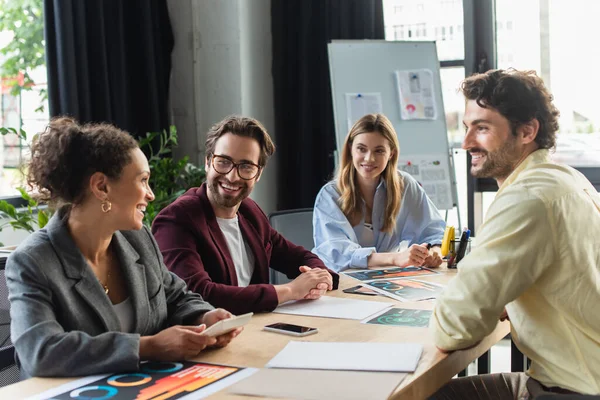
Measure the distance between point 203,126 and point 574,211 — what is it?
333 centimetres

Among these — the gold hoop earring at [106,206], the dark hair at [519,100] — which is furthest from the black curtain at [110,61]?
the dark hair at [519,100]

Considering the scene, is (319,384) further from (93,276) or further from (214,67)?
(214,67)

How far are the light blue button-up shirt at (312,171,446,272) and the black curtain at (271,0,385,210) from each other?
155 cm

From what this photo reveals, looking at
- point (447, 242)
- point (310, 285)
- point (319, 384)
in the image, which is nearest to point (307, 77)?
point (447, 242)

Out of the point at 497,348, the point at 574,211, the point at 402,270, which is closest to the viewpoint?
the point at 574,211

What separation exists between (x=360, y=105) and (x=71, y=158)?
289 centimetres

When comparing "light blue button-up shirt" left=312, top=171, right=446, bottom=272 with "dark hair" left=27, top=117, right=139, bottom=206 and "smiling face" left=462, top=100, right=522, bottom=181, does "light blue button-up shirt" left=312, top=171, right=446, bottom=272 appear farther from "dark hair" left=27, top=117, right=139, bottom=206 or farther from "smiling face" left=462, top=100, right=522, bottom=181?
"dark hair" left=27, top=117, right=139, bottom=206

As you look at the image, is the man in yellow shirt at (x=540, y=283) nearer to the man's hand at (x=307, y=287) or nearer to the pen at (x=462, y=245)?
the man's hand at (x=307, y=287)

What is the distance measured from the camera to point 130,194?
1699mm

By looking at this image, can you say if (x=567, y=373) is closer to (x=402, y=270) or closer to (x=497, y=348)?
(x=402, y=270)

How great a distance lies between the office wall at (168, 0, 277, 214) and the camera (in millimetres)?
4531

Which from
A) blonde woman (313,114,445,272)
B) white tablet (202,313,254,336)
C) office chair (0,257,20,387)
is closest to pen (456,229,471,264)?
blonde woman (313,114,445,272)

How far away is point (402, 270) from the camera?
2.68m

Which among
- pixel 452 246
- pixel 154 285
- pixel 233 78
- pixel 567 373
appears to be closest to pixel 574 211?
pixel 567 373
